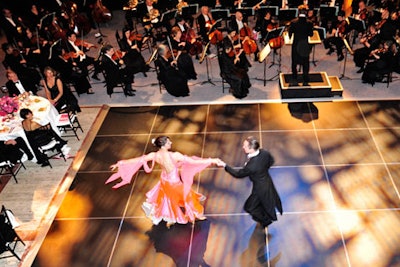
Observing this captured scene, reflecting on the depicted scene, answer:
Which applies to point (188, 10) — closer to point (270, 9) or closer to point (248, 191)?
point (270, 9)

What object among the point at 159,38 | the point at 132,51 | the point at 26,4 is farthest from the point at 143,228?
the point at 26,4

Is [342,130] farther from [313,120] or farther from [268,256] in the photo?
[268,256]

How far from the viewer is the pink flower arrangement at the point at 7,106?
647 centimetres

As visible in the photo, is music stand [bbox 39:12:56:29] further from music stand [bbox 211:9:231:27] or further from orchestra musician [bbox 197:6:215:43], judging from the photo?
music stand [bbox 211:9:231:27]

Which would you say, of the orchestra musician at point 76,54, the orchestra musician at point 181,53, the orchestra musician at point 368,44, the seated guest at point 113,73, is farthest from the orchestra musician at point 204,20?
the orchestra musician at point 368,44

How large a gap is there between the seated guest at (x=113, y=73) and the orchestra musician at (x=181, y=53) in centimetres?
105

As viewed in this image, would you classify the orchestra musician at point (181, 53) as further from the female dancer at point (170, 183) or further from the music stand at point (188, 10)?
the female dancer at point (170, 183)

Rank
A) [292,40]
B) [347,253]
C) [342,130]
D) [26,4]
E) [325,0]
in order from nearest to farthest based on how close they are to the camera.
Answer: [347,253] → [342,130] → [292,40] → [325,0] → [26,4]

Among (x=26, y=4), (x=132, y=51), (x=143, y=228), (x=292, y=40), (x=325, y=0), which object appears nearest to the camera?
(x=143, y=228)

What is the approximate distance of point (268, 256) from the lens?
4.88 m

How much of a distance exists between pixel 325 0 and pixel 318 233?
19.9 ft

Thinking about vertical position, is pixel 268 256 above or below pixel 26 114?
below

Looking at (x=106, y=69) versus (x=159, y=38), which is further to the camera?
(x=159, y=38)

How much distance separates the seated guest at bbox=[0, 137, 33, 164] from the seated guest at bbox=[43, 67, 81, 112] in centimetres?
99
